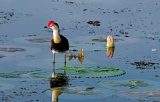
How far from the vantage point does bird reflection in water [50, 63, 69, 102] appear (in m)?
14.0

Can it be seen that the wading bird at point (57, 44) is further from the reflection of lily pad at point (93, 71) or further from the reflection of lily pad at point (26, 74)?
the reflection of lily pad at point (26, 74)

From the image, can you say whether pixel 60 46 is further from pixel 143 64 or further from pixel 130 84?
pixel 130 84

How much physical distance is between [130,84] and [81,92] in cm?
154

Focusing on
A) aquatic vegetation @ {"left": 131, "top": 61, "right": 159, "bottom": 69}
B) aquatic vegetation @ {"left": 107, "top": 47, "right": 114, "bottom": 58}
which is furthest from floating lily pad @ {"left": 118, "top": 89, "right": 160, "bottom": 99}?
aquatic vegetation @ {"left": 107, "top": 47, "right": 114, "bottom": 58}

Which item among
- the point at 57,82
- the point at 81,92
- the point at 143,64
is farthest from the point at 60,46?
the point at 81,92

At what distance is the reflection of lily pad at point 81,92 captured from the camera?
13805 mm

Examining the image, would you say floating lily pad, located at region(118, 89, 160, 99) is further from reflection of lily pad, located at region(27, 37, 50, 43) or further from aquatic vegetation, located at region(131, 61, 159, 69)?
reflection of lily pad, located at region(27, 37, 50, 43)

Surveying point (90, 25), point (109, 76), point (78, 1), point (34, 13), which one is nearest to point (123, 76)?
point (109, 76)

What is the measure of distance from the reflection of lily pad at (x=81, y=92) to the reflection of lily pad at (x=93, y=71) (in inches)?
49.3

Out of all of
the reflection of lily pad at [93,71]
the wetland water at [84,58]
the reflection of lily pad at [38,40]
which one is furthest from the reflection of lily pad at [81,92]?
the reflection of lily pad at [38,40]

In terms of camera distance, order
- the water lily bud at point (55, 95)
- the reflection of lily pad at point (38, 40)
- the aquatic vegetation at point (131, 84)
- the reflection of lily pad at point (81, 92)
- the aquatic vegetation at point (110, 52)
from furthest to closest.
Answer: the reflection of lily pad at point (38, 40), the aquatic vegetation at point (110, 52), the aquatic vegetation at point (131, 84), the reflection of lily pad at point (81, 92), the water lily bud at point (55, 95)

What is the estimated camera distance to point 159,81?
1558 centimetres

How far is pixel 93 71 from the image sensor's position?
53.4 feet

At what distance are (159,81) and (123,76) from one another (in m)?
1.05
